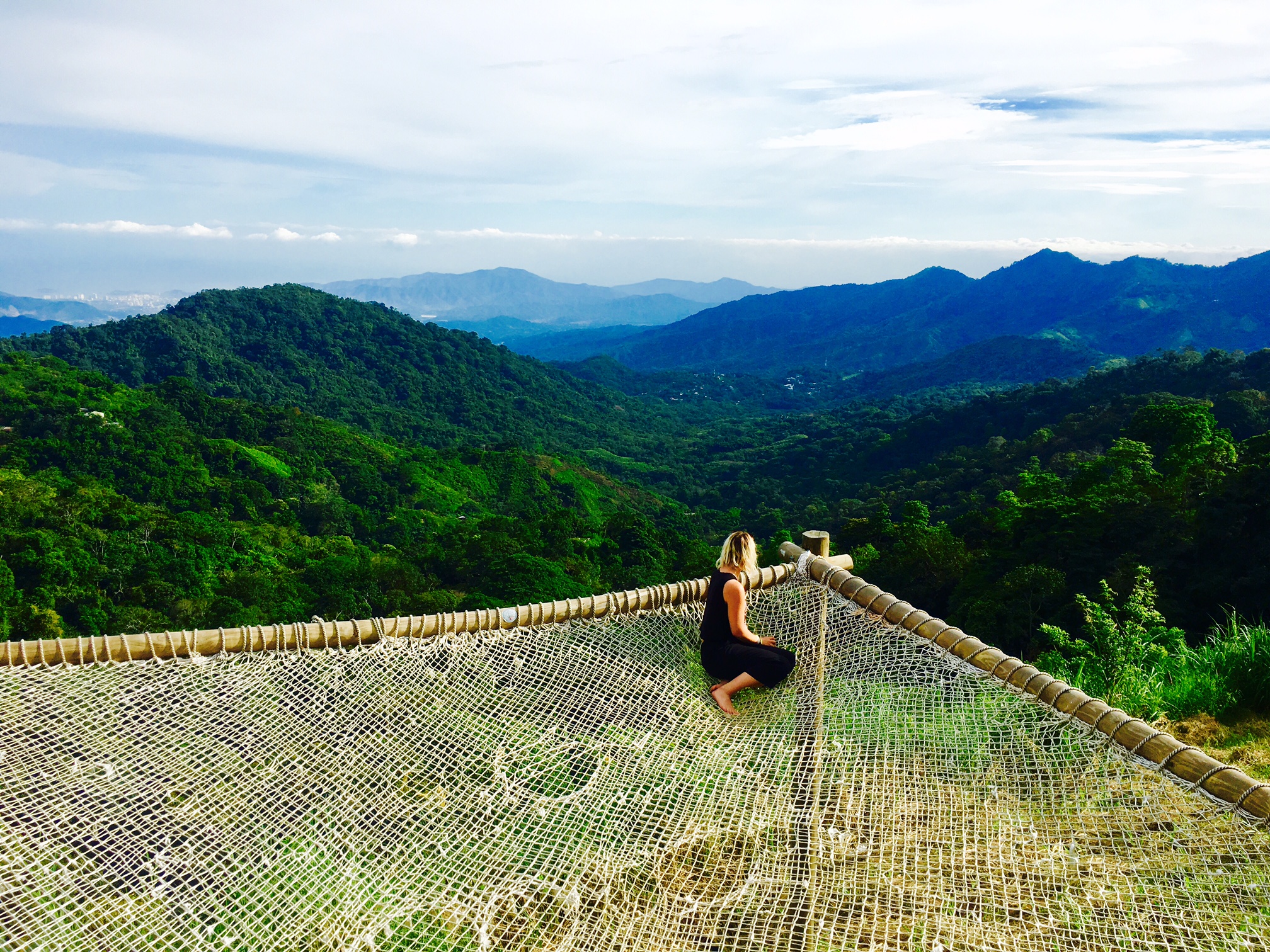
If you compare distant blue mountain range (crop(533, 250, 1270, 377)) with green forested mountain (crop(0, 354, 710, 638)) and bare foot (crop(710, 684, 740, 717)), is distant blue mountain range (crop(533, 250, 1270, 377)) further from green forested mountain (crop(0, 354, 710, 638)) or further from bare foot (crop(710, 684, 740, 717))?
bare foot (crop(710, 684, 740, 717))

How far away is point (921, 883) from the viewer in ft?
6.49

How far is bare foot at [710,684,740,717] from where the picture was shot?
112 inches

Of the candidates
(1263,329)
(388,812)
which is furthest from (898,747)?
(1263,329)

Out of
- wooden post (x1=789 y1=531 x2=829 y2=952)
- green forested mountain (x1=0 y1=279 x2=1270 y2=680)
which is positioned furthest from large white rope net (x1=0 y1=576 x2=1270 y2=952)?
green forested mountain (x1=0 y1=279 x2=1270 y2=680)

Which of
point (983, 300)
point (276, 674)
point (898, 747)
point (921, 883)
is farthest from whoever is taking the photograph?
point (983, 300)

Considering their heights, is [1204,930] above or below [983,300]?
below

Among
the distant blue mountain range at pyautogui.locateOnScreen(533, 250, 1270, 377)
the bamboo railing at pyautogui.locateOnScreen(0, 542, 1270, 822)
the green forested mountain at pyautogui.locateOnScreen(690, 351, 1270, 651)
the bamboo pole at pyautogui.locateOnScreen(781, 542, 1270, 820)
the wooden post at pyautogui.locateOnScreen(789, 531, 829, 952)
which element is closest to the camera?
the bamboo pole at pyautogui.locateOnScreen(781, 542, 1270, 820)

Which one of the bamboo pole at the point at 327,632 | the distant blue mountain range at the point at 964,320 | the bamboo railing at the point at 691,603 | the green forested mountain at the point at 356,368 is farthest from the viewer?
the distant blue mountain range at the point at 964,320

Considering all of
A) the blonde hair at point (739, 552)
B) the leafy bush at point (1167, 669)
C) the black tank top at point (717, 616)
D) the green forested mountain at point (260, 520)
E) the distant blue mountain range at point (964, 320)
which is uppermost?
the distant blue mountain range at point (964, 320)

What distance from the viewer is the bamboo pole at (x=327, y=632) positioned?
2641 millimetres

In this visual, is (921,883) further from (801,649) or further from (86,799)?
(86,799)

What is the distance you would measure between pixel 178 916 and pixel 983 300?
14616 cm

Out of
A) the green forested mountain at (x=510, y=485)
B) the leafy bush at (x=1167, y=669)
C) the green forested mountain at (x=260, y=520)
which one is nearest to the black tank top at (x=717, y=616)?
the leafy bush at (x=1167, y=669)

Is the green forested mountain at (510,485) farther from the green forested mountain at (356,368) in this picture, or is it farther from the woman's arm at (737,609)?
the woman's arm at (737,609)
